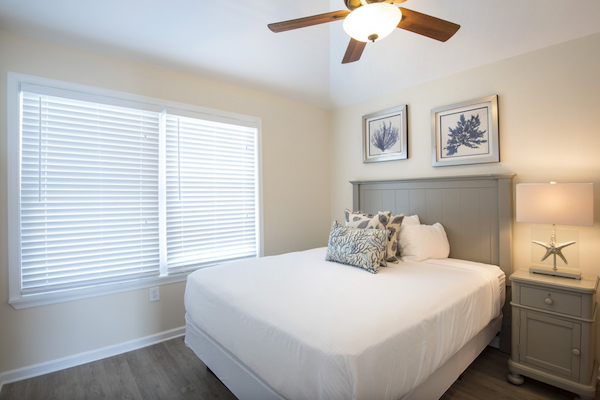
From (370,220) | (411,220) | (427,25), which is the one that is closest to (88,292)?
(370,220)

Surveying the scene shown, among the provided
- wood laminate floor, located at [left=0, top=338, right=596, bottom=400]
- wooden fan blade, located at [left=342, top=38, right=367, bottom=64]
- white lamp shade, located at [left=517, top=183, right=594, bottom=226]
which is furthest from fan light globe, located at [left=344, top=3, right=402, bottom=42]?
wood laminate floor, located at [left=0, top=338, right=596, bottom=400]

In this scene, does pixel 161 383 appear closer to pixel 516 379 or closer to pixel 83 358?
pixel 83 358

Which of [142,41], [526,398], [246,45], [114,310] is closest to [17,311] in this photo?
[114,310]

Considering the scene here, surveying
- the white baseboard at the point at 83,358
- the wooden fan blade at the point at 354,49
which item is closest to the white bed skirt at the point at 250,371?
the white baseboard at the point at 83,358

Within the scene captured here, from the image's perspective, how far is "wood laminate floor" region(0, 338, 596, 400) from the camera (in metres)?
1.91

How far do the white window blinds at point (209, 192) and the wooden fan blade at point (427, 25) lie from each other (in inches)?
76.7

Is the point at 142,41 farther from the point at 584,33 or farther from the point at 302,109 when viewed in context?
the point at 584,33

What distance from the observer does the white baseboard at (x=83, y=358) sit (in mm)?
2062

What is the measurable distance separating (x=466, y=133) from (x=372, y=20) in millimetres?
1700

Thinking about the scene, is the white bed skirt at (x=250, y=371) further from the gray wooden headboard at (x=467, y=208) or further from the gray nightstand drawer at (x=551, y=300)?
the gray wooden headboard at (x=467, y=208)

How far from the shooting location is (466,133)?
8.85 ft

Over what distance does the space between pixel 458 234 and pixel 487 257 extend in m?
0.30

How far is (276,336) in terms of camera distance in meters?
Answer: 1.31

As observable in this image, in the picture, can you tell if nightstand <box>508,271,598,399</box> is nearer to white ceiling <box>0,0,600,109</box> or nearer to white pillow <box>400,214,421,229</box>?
white pillow <box>400,214,421,229</box>
